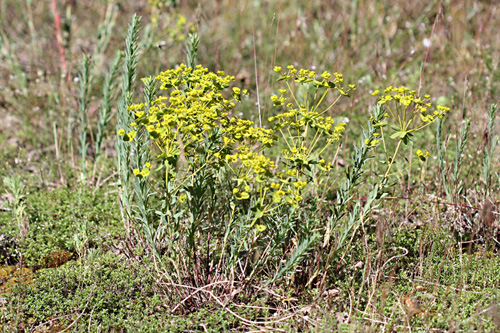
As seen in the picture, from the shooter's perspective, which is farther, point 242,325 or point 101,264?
point 101,264

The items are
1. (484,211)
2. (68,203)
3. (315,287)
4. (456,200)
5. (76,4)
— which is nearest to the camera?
(484,211)

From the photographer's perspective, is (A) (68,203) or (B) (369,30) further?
(B) (369,30)

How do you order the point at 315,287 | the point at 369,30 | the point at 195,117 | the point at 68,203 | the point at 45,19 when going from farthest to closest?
the point at 45,19, the point at 369,30, the point at 68,203, the point at 315,287, the point at 195,117

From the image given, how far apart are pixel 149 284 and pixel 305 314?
2.77 ft

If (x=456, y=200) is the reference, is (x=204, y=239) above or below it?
below

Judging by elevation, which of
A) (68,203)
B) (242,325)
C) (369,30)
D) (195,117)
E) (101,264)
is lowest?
(242,325)

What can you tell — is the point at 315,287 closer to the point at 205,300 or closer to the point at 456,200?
the point at 205,300

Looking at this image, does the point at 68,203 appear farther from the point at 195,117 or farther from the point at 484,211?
the point at 484,211

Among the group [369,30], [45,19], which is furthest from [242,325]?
[45,19]

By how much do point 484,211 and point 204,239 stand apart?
150 cm

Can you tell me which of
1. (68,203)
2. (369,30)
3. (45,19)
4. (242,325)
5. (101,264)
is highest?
(45,19)

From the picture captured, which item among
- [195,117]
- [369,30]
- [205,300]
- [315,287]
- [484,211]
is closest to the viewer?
[195,117]

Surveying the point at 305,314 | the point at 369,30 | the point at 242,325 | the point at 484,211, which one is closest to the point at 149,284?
the point at 242,325

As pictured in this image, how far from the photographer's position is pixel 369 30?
218 inches
